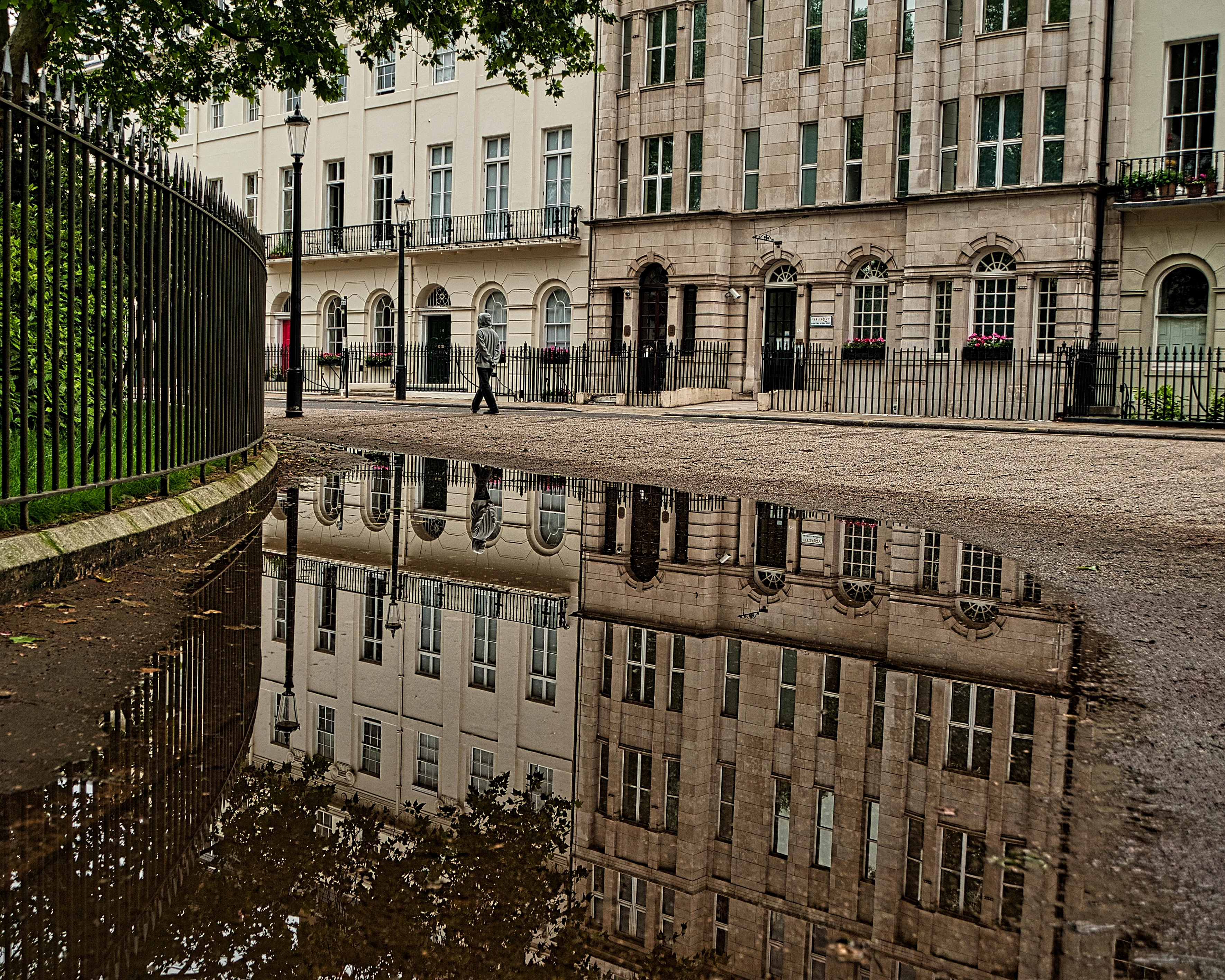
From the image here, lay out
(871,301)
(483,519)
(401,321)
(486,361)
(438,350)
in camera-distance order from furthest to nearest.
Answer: (438,350) < (871,301) < (401,321) < (486,361) < (483,519)

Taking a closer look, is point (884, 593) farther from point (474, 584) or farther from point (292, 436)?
point (292, 436)

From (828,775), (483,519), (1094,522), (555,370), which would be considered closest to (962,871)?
(828,775)

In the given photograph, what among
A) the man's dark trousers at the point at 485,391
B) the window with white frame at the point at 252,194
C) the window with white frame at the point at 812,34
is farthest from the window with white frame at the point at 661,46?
the window with white frame at the point at 252,194

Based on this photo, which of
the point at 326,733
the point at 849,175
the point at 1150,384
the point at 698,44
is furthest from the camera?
the point at 698,44

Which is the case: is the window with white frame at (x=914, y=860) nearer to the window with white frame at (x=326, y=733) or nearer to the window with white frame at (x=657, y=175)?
the window with white frame at (x=326, y=733)

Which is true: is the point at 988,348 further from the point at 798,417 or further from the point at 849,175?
the point at 798,417

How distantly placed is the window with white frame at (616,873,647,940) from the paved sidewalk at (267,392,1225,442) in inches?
662

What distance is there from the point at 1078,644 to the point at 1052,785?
1.87 m

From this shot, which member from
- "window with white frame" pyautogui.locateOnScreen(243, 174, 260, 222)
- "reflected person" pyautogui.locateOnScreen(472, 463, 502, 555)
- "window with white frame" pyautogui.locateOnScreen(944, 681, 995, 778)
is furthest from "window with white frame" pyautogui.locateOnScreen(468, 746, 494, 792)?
"window with white frame" pyautogui.locateOnScreen(243, 174, 260, 222)

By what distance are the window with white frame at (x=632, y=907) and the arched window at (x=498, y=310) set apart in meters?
38.6

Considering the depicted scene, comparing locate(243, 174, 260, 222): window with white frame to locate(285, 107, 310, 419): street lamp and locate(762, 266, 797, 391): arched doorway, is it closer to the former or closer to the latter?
locate(762, 266, 797, 391): arched doorway

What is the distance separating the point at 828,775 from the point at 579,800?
700mm

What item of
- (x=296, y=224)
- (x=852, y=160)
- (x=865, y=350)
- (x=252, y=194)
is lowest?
(x=865, y=350)

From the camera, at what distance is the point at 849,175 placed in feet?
109
